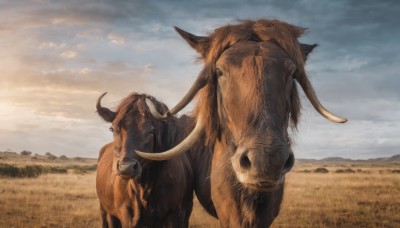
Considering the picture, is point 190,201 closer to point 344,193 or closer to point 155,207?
point 155,207

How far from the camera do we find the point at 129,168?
19.3ft

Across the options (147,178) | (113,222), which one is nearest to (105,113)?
(147,178)

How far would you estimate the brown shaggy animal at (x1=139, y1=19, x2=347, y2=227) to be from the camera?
283cm

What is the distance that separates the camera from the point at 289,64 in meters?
3.44

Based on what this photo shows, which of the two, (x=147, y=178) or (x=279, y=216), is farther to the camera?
(x=279, y=216)

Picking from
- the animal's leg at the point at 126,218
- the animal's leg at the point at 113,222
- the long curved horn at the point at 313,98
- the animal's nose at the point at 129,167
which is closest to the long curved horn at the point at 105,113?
the animal's nose at the point at 129,167

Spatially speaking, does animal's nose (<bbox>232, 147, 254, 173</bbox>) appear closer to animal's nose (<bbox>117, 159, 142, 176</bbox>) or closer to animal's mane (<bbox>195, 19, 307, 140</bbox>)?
animal's mane (<bbox>195, 19, 307, 140</bbox>)

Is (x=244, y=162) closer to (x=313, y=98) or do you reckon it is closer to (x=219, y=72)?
(x=219, y=72)

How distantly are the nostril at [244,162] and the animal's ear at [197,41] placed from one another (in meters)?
1.57

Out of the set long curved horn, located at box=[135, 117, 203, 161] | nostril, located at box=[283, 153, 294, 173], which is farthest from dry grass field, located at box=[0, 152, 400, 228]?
nostril, located at box=[283, 153, 294, 173]

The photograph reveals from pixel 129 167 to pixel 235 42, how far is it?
296 cm

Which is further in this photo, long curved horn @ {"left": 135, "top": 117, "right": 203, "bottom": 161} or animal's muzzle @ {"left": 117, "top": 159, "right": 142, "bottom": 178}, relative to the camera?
animal's muzzle @ {"left": 117, "top": 159, "right": 142, "bottom": 178}

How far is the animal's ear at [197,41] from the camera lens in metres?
4.06

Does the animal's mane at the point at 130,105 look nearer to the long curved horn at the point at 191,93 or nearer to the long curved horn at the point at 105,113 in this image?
the long curved horn at the point at 105,113
